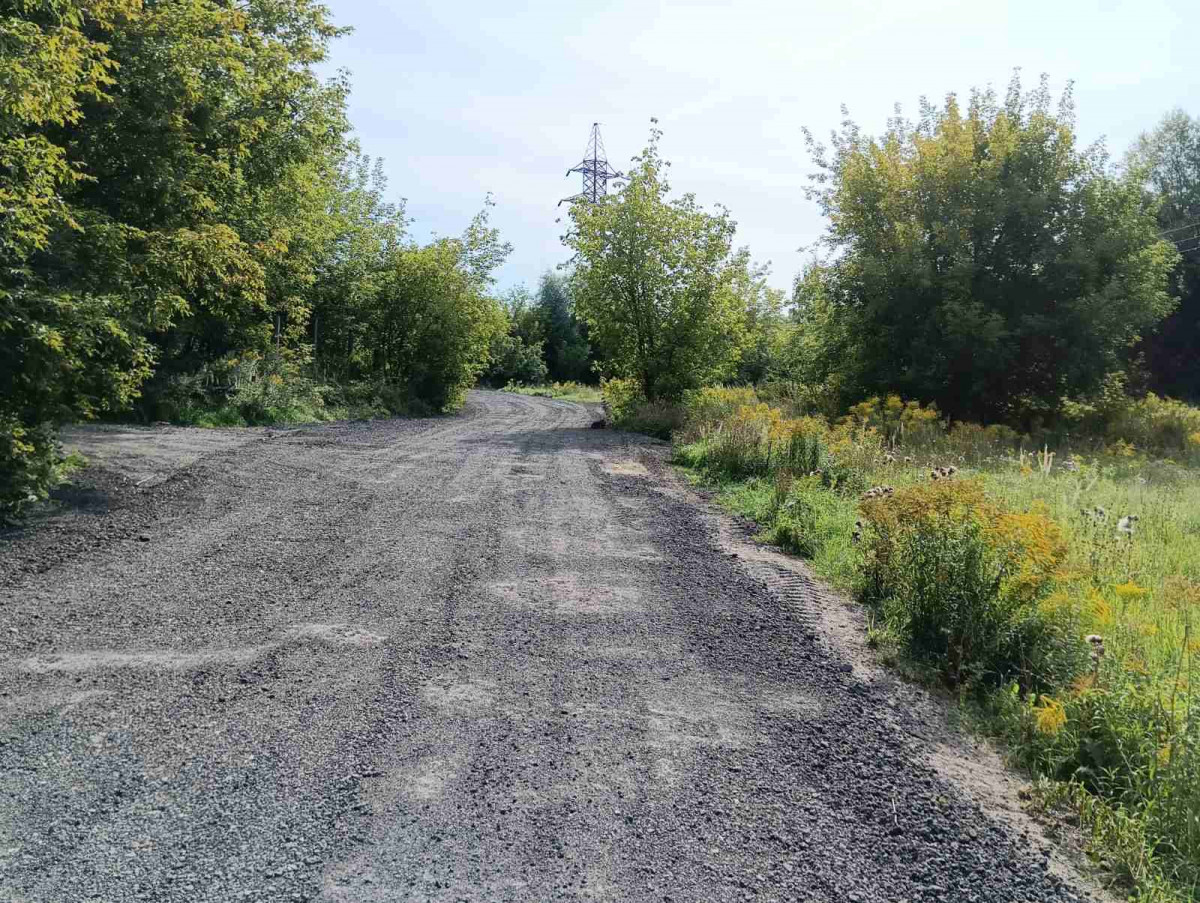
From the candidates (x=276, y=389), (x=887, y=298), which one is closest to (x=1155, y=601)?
(x=887, y=298)

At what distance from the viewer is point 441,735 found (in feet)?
12.7

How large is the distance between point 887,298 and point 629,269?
21.5 feet

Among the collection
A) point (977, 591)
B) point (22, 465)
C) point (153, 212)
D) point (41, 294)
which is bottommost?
point (977, 591)

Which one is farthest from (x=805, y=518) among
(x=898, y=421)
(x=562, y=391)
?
(x=562, y=391)

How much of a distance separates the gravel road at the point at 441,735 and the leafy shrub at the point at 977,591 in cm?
75

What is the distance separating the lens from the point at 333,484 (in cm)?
1023

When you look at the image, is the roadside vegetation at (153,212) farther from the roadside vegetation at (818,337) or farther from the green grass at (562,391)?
the green grass at (562,391)

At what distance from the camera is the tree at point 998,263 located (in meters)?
19.0

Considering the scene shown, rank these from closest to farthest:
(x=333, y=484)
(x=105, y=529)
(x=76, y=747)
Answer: (x=76, y=747), (x=105, y=529), (x=333, y=484)

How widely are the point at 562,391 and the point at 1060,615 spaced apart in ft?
153

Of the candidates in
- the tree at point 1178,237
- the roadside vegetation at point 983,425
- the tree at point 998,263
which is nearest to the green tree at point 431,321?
the roadside vegetation at point 983,425

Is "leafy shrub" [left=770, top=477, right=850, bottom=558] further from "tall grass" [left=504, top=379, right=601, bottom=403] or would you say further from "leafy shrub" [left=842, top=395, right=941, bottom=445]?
"tall grass" [left=504, top=379, right=601, bottom=403]

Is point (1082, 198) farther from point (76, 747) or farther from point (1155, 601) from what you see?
point (76, 747)

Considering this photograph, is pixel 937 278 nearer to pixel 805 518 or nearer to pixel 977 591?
pixel 805 518
